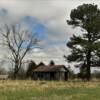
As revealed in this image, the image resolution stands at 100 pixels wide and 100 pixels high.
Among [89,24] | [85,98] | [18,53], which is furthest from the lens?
[18,53]

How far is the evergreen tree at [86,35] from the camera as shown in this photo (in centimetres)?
5794

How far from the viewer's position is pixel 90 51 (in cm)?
5809

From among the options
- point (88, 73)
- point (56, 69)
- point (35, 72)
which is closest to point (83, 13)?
point (88, 73)

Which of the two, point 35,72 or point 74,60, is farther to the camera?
point 35,72

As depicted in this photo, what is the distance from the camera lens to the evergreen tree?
190 feet

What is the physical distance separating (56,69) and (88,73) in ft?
52.8

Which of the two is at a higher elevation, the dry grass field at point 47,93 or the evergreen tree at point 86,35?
the evergreen tree at point 86,35

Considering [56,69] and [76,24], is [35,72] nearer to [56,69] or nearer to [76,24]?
[56,69]

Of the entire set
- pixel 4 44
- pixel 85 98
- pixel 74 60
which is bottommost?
pixel 85 98

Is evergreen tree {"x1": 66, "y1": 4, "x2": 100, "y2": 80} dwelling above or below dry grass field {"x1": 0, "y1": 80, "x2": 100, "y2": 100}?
above

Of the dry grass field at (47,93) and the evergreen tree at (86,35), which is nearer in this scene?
the dry grass field at (47,93)

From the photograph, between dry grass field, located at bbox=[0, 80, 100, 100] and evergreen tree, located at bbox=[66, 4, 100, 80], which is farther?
evergreen tree, located at bbox=[66, 4, 100, 80]

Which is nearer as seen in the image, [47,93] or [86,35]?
[47,93]

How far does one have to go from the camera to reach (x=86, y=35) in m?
59.4
